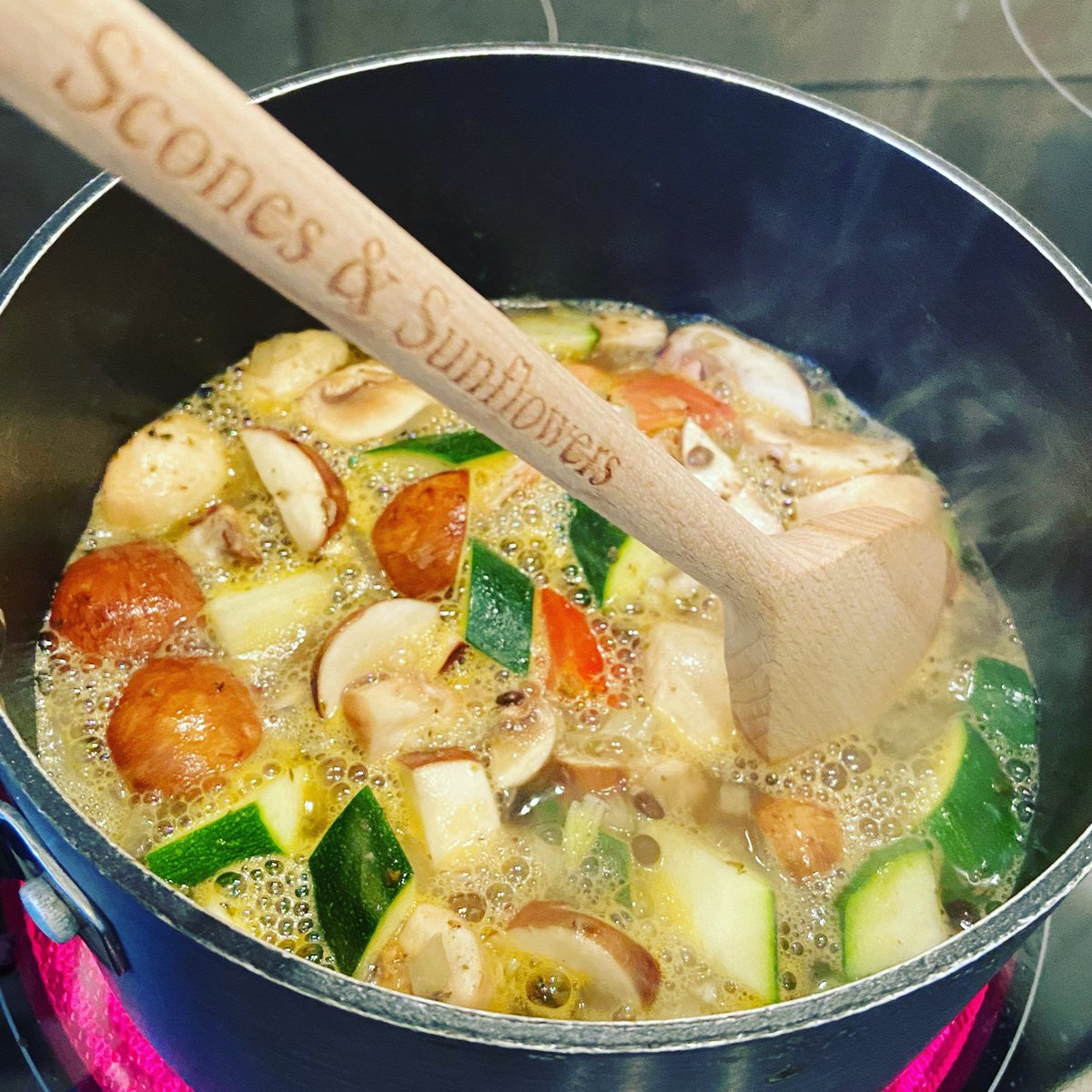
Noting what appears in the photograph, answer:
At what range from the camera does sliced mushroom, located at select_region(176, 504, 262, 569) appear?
1291 mm

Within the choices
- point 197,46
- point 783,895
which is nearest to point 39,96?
point 783,895

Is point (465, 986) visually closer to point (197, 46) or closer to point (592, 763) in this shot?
point (592, 763)

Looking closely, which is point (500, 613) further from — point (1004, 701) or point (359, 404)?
point (1004, 701)

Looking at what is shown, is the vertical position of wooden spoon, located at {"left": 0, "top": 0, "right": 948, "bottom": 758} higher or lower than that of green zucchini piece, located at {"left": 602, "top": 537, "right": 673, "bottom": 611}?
higher

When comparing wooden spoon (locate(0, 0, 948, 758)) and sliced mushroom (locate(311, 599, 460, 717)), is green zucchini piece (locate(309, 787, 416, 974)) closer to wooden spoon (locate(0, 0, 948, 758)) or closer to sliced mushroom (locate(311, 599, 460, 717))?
sliced mushroom (locate(311, 599, 460, 717))

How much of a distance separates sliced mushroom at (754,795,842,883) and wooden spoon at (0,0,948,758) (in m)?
0.07

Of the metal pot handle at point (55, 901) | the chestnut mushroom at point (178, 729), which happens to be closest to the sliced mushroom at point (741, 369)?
the chestnut mushroom at point (178, 729)

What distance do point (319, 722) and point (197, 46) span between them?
122 centimetres

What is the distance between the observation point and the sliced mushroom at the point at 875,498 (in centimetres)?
141

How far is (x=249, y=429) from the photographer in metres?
1.38

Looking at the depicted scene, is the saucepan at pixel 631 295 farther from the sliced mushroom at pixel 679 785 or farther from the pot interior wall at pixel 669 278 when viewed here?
the sliced mushroom at pixel 679 785

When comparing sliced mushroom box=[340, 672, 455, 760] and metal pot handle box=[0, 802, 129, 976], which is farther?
sliced mushroom box=[340, 672, 455, 760]

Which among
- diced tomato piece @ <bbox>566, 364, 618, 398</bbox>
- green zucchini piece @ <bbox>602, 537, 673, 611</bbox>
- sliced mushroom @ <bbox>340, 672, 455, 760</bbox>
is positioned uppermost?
diced tomato piece @ <bbox>566, 364, 618, 398</bbox>

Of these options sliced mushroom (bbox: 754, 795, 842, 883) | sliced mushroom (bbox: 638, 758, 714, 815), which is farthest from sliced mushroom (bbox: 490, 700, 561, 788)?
sliced mushroom (bbox: 754, 795, 842, 883)
